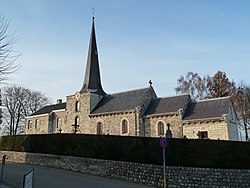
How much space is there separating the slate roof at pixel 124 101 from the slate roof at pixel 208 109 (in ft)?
19.2

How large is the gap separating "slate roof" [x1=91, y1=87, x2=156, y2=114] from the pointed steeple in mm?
2345

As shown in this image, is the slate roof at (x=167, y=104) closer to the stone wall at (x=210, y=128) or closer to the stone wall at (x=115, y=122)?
the stone wall at (x=115, y=122)

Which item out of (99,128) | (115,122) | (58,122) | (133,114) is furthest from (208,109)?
(58,122)

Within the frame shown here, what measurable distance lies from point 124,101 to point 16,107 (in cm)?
2332

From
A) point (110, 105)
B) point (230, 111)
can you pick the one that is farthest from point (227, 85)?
point (110, 105)

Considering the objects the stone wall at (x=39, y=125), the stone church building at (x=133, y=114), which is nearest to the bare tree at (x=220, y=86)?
the stone church building at (x=133, y=114)

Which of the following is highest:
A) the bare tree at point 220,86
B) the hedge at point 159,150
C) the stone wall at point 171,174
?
the bare tree at point 220,86

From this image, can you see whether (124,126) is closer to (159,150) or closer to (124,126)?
(124,126)

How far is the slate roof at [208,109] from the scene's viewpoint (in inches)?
953

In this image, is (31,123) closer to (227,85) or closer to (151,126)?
(151,126)

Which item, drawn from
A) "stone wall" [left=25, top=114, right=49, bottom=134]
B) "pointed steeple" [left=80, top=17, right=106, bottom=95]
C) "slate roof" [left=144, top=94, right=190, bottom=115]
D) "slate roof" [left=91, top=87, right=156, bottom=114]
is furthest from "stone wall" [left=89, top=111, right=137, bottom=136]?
"stone wall" [left=25, top=114, right=49, bottom=134]

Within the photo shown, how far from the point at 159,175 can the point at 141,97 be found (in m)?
17.2

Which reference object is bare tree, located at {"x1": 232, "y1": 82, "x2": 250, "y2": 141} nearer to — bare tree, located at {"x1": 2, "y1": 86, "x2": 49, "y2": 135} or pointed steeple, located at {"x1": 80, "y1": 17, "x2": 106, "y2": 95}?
pointed steeple, located at {"x1": 80, "y1": 17, "x2": 106, "y2": 95}

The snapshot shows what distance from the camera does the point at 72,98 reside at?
35812 mm
